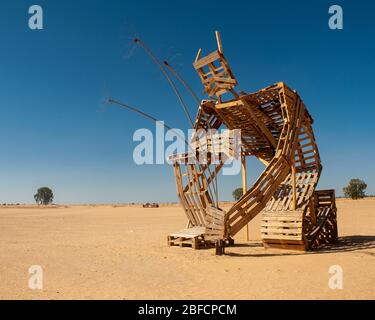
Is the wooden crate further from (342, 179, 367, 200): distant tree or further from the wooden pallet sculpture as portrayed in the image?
(342, 179, 367, 200): distant tree

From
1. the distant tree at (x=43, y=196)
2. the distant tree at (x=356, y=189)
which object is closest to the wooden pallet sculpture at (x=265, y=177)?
the distant tree at (x=356, y=189)

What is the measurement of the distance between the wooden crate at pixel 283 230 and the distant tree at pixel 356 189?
76.9 metres

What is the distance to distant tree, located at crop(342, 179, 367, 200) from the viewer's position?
3206 inches

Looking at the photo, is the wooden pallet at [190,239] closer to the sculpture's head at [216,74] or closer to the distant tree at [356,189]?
the sculpture's head at [216,74]

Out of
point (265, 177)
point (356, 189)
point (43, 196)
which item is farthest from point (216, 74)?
point (43, 196)

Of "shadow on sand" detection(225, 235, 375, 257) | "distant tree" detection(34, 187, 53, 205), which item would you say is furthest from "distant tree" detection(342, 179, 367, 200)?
"distant tree" detection(34, 187, 53, 205)

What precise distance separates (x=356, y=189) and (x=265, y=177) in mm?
78753

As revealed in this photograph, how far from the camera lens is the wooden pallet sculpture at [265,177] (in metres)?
12.3

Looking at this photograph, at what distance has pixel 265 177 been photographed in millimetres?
12258
